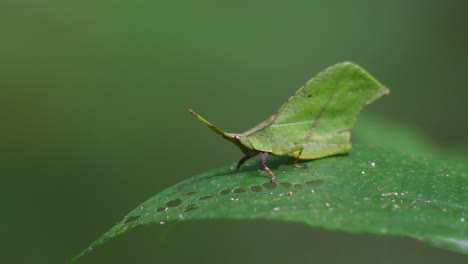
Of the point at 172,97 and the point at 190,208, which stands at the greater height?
the point at 190,208

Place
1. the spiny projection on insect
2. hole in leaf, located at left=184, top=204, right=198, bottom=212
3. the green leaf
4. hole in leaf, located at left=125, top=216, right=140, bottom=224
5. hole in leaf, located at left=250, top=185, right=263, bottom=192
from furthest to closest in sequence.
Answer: the spiny projection on insect → hole in leaf, located at left=250, top=185, right=263, bottom=192 → hole in leaf, located at left=125, top=216, right=140, bottom=224 → hole in leaf, located at left=184, top=204, right=198, bottom=212 → the green leaf

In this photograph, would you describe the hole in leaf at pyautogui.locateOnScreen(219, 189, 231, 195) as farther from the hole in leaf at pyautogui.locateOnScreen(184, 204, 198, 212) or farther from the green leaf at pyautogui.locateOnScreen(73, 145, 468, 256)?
the hole in leaf at pyautogui.locateOnScreen(184, 204, 198, 212)

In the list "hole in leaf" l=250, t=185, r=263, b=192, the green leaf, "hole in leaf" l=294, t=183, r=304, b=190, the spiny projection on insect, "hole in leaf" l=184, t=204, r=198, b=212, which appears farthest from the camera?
the spiny projection on insect

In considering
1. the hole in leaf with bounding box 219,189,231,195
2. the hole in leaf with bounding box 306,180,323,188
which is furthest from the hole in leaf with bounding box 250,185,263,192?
the hole in leaf with bounding box 306,180,323,188

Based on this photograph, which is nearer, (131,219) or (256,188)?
(131,219)

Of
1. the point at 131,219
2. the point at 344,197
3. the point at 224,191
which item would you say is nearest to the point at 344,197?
the point at 344,197

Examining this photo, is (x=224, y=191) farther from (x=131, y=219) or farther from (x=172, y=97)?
(x=172, y=97)

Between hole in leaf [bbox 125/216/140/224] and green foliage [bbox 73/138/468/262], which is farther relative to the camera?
hole in leaf [bbox 125/216/140/224]

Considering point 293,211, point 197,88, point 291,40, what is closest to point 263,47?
point 291,40
